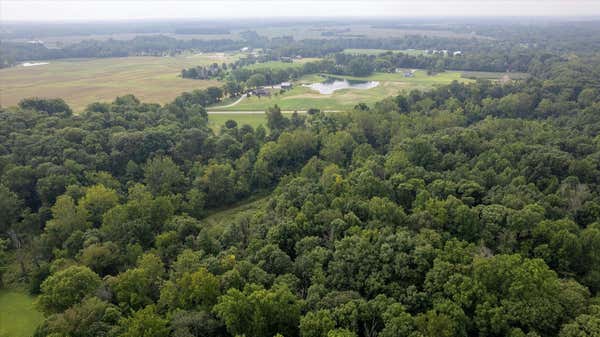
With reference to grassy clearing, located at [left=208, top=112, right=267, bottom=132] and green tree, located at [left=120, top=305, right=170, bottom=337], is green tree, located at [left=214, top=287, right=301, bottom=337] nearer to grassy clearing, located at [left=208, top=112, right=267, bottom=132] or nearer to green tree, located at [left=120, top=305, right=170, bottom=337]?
green tree, located at [left=120, top=305, right=170, bottom=337]

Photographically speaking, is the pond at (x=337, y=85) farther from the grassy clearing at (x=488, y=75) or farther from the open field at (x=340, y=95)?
the grassy clearing at (x=488, y=75)

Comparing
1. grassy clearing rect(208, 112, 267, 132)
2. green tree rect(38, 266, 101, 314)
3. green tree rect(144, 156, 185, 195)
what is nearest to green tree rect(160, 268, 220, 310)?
green tree rect(38, 266, 101, 314)

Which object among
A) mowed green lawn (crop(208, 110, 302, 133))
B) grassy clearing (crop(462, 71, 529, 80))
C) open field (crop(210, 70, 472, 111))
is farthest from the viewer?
grassy clearing (crop(462, 71, 529, 80))

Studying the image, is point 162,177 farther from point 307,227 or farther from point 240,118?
point 240,118

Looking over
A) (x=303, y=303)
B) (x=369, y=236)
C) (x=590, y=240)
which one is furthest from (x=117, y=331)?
(x=590, y=240)

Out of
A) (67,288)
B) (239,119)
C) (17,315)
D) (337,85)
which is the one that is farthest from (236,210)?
(337,85)

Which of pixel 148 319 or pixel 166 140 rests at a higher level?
pixel 166 140

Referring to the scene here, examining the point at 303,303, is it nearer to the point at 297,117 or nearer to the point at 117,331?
the point at 117,331
